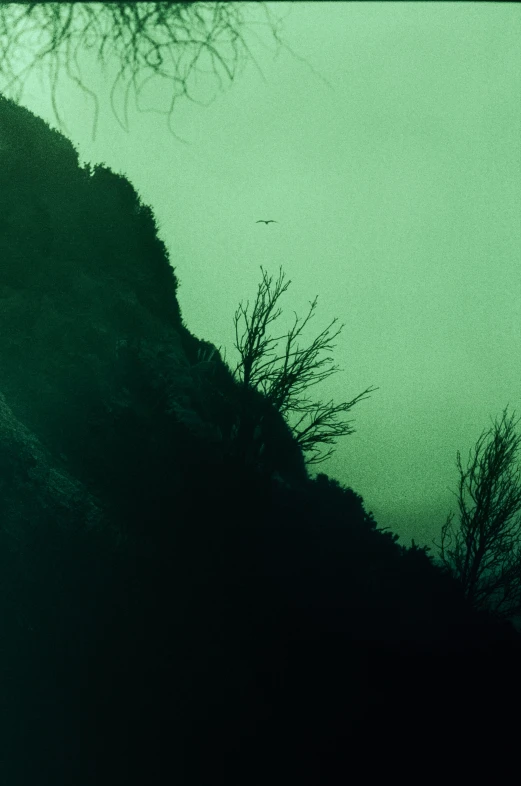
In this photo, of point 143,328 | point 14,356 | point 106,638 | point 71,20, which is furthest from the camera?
point 143,328

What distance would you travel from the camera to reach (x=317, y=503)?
10781mm

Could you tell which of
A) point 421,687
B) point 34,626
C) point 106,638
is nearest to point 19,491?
point 34,626

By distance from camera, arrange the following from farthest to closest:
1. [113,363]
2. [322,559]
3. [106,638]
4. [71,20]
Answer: [113,363] → [322,559] → [106,638] → [71,20]

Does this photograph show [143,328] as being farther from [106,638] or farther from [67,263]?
[106,638]

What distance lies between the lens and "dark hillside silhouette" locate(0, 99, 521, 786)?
439 centimetres

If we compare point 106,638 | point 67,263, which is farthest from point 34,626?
point 67,263

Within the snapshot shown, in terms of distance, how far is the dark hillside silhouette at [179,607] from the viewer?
439 centimetres

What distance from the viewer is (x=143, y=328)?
14.7m

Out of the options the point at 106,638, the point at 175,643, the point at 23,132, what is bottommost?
the point at 106,638

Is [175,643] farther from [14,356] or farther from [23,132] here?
[23,132]

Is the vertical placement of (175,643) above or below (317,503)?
below

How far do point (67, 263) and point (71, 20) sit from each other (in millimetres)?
11404

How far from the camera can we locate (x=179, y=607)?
5.54 metres

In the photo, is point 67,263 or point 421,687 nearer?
point 421,687
